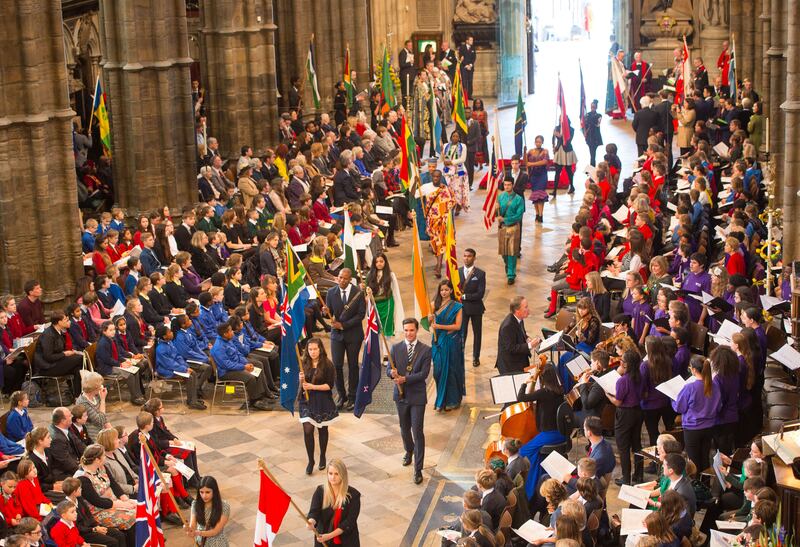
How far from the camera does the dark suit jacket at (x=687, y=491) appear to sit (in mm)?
11562

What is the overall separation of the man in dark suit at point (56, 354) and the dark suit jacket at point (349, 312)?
3.35 m

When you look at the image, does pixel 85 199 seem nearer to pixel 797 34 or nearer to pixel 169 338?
pixel 169 338

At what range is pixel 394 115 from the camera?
31938mm

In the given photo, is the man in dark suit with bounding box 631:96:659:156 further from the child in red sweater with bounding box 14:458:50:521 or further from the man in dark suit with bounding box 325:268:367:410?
the child in red sweater with bounding box 14:458:50:521

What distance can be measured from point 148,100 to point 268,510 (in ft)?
47.7

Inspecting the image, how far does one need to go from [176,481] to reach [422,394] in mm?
2849

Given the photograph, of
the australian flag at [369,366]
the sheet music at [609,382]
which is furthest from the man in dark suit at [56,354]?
the sheet music at [609,382]

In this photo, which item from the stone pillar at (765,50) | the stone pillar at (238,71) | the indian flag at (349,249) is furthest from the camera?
the stone pillar at (238,71)

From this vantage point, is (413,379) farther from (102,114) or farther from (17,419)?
(102,114)

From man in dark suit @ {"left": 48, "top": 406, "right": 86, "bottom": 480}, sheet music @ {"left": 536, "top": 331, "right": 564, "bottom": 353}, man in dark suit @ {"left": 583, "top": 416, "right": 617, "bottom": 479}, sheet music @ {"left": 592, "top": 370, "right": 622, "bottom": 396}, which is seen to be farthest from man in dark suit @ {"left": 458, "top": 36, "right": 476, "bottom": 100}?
man in dark suit @ {"left": 583, "top": 416, "right": 617, "bottom": 479}

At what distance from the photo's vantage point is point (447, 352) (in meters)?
17.0

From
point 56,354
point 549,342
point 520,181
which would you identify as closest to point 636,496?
point 549,342

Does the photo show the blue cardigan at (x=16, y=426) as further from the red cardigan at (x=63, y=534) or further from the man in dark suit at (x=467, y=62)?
the man in dark suit at (x=467, y=62)

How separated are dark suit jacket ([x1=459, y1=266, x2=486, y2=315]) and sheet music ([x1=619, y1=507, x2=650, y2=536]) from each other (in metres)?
6.88
